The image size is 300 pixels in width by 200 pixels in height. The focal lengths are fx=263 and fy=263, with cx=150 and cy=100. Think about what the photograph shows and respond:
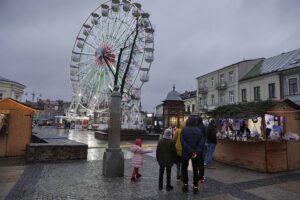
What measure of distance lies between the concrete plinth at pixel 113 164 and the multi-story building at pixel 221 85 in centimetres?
3436

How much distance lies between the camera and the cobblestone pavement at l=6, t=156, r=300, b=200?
6648mm

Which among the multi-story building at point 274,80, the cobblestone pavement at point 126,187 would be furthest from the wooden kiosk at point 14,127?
the multi-story building at point 274,80

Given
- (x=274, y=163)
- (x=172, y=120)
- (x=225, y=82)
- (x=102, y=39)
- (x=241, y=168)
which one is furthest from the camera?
(x=225, y=82)

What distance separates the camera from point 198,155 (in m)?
7.08

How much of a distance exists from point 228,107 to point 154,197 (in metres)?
6.58

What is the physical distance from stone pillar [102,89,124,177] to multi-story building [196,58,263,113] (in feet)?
111

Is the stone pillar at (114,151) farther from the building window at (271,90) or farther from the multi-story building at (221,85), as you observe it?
the multi-story building at (221,85)

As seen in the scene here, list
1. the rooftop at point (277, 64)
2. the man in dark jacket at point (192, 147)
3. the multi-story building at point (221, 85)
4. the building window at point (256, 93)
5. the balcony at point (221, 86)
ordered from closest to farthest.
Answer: the man in dark jacket at point (192, 147) → the rooftop at point (277, 64) → the building window at point (256, 93) → the multi-story building at point (221, 85) → the balcony at point (221, 86)

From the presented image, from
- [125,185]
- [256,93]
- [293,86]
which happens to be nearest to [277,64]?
[256,93]

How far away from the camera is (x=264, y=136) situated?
963 centimetres

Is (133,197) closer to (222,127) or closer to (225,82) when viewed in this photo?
(222,127)

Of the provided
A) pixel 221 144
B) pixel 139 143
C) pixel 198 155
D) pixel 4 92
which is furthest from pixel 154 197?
pixel 4 92

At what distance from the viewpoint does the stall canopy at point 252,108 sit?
9.88 m

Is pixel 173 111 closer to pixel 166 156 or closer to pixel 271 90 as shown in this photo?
pixel 166 156
